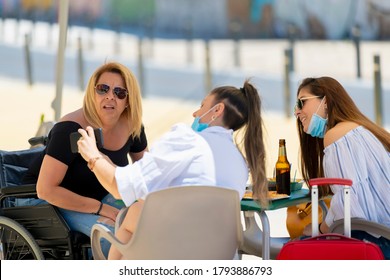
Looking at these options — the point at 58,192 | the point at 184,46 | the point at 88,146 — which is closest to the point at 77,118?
the point at 58,192

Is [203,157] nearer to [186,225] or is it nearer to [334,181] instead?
[186,225]

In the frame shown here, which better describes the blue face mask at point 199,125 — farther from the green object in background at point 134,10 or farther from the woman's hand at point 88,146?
the green object in background at point 134,10

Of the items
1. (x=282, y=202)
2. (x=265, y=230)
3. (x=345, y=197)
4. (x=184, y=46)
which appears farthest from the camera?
(x=184, y=46)

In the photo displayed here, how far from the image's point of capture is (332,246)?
327 cm

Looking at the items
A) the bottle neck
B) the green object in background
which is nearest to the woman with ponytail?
the bottle neck

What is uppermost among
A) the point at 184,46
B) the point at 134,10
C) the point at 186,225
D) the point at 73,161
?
the point at 134,10

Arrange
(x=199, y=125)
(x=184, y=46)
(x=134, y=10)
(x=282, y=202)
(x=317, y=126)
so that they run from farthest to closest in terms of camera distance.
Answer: (x=134, y=10), (x=184, y=46), (x=317, y=126), (x=282, y=202), (x=199, y=125)

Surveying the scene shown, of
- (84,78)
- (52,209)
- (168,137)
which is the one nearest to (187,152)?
(168,137)

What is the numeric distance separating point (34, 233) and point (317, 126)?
4.16 ft

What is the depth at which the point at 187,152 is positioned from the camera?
3230 millimetres

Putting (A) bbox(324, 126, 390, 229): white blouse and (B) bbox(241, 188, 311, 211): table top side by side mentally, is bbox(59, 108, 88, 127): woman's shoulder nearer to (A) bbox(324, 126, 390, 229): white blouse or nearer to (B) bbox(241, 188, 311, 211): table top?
(B) bbox(241, 188, 311, 211): table top

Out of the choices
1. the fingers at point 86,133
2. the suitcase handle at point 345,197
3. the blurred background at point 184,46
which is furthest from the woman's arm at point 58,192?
the blurred background at point 184,46

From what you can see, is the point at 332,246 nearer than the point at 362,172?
Yes

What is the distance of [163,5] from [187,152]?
19.4 meters
